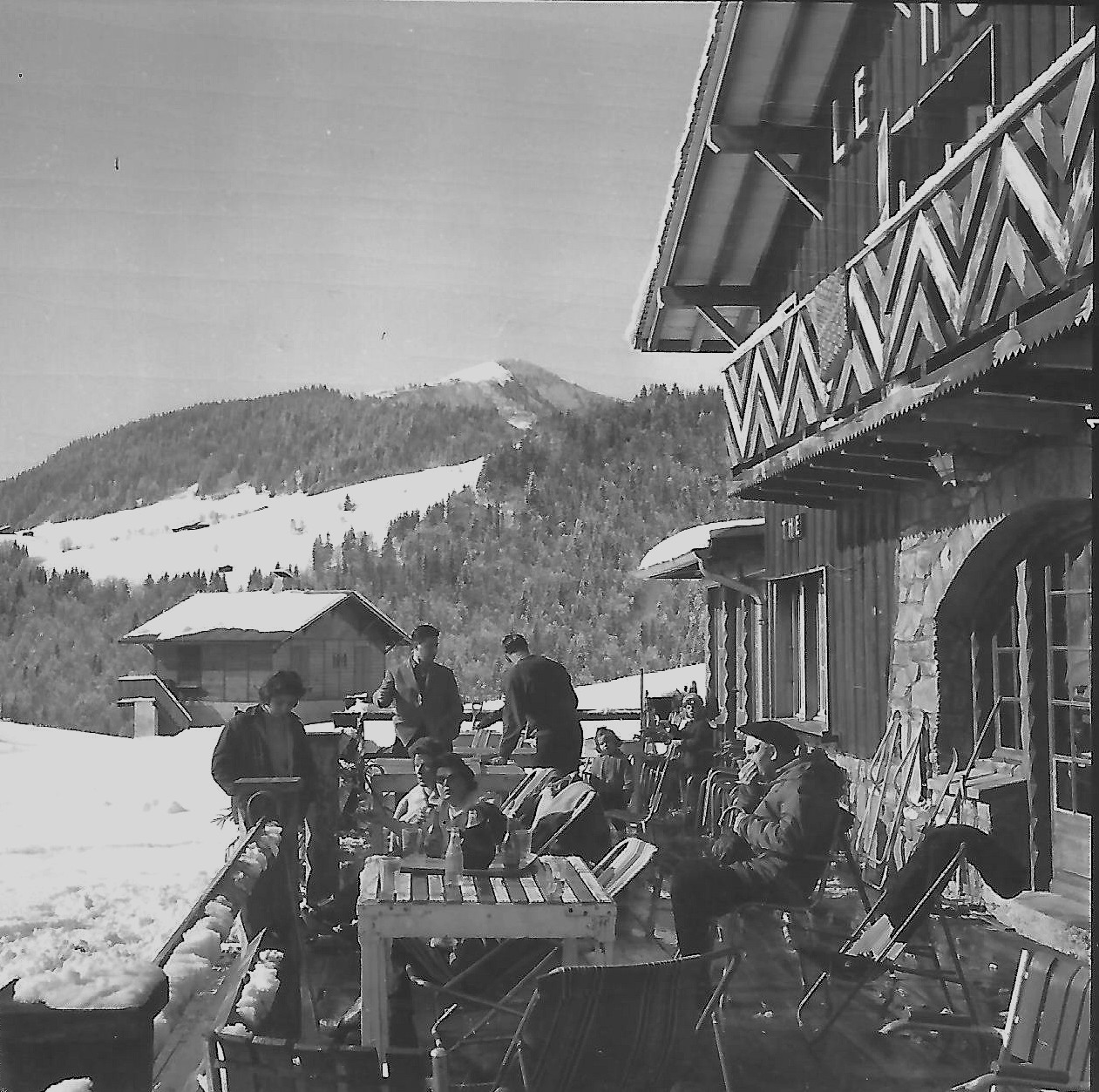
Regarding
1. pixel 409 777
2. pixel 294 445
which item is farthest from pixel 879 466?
pixel 294 445

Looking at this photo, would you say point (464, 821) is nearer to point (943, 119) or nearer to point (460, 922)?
point (460, 922)

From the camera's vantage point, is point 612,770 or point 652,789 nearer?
point 612,770

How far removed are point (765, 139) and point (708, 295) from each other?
6.20ft

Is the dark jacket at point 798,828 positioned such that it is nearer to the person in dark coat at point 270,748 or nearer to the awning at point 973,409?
Answer: the awning at point 973,409

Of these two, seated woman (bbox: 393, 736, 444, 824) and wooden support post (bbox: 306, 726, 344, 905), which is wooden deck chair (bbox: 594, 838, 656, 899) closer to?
seated woman (bbox: 393, 736, 444, 824)

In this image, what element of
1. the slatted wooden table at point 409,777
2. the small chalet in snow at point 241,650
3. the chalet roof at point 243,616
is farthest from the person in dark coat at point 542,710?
the chalet roof at point 243,616

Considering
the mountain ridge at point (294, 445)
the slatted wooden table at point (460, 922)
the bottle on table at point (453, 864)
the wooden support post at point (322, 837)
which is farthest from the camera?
the mountain ridge at point (294, 445)

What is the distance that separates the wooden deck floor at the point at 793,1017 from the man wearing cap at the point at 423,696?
181 centimetres

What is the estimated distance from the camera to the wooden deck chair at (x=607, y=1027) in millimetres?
3166

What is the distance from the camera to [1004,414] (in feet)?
19.8

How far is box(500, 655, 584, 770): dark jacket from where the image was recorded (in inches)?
313

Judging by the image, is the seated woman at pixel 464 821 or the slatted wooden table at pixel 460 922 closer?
the slatted wooden table at pixel 460 922

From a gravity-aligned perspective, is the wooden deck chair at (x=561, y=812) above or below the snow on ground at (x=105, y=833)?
above

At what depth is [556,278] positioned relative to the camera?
6.11 metres
